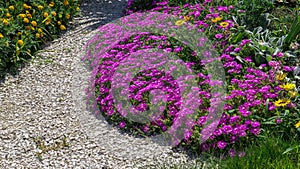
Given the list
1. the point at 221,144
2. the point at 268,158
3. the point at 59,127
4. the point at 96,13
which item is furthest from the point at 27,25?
the point at 268,158

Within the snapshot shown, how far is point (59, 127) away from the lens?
5.00 meters

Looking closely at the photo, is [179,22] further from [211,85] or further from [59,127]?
[59,127]

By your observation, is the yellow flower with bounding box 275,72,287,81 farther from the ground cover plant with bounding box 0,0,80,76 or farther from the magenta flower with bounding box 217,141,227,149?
the ground cover plant with bounding box 0,0,80,76

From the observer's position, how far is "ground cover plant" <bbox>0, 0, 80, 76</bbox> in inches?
237

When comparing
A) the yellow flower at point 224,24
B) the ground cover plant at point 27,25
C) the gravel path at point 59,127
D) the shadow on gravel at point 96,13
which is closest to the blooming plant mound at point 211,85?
the yellow flower at point 224,24

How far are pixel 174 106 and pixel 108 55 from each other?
150cm

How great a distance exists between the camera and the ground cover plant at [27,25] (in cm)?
602

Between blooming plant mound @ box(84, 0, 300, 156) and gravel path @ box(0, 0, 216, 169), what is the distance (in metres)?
0.21

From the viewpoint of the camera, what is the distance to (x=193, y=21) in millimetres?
5949

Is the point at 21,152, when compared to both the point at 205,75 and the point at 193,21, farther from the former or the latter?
the point at 193,21

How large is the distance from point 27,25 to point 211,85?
10.1 feet

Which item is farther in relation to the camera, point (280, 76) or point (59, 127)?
point (59, 127)

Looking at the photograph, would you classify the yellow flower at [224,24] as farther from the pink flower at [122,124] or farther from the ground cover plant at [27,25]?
the ground cover plant at [27,25]

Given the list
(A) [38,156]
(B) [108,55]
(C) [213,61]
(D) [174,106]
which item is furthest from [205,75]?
(A) [38,156]
